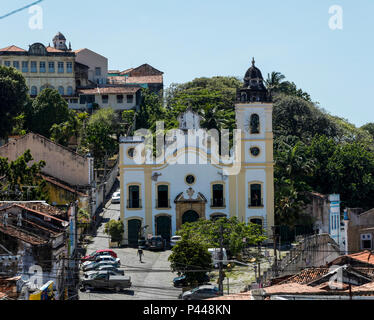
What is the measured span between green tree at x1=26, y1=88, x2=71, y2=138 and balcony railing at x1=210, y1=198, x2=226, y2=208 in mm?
18866

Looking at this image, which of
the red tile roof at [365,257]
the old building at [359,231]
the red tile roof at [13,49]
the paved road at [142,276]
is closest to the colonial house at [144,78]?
the red tile roof at [13,49]

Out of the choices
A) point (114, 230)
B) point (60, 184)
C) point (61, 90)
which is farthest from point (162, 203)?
point (61, 90)

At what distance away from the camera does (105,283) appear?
39.3 m

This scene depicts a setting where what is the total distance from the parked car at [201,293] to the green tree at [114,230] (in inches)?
641

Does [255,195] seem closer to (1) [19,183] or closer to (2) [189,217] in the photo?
(2) [189,217]

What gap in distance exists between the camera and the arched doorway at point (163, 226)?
56.4 metres

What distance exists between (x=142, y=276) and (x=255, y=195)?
14.3 m

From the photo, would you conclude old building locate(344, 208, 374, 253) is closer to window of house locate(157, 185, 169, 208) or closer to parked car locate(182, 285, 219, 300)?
window of house locate(157, 185, 169, 208)

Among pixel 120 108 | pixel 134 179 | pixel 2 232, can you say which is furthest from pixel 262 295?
pixel 120 108

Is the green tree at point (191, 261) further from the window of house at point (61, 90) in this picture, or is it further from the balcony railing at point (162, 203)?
the window of house at point (61, 90)

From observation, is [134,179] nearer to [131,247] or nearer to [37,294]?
[131,247]

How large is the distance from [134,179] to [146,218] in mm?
2696

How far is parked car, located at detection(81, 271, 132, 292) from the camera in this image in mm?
39406

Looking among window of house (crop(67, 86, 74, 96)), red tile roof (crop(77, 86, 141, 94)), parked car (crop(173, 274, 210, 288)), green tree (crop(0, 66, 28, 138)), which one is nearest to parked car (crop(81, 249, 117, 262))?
parked car (crop(173, 274, 210, 288))
